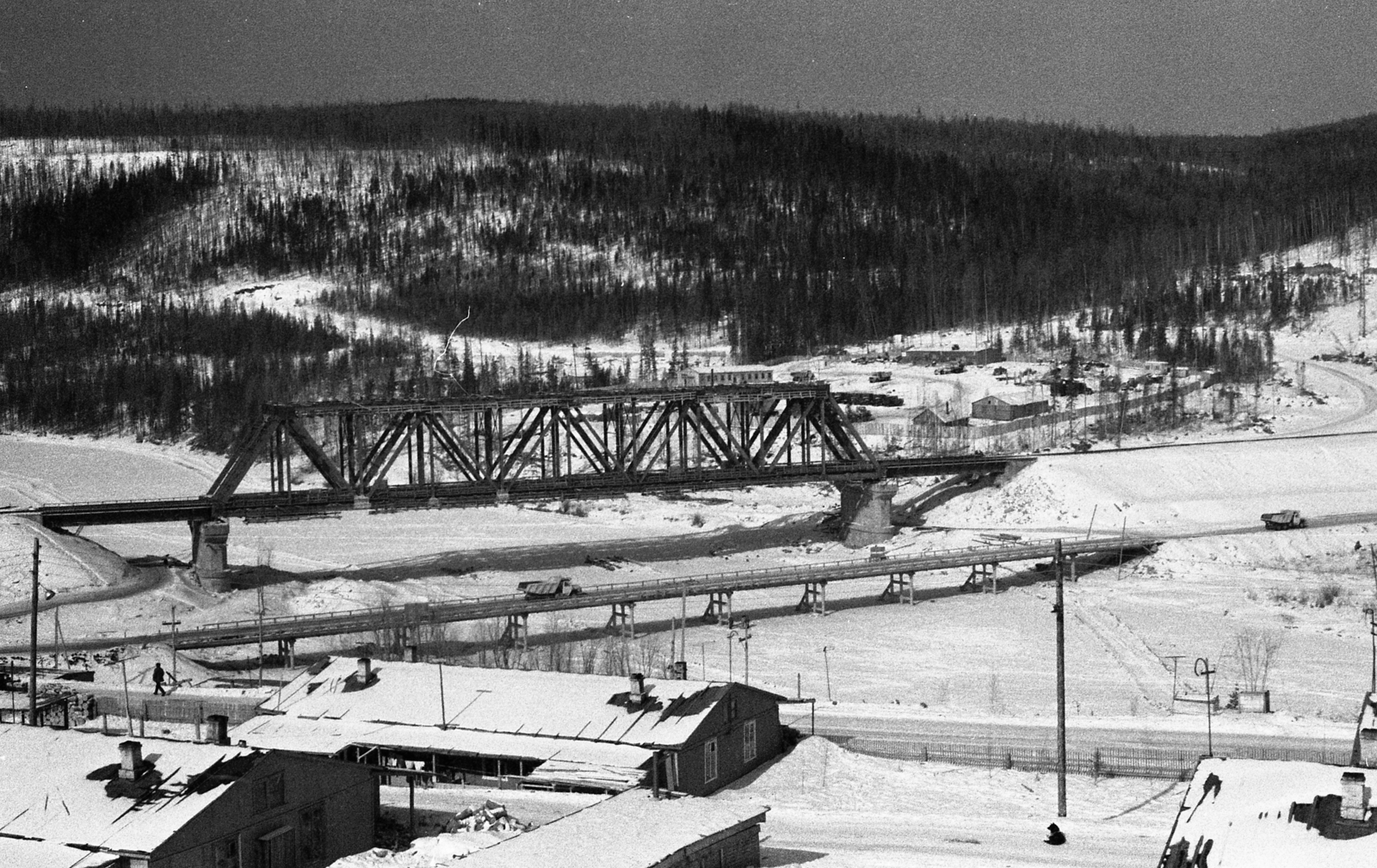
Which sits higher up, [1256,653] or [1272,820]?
[1272,820]

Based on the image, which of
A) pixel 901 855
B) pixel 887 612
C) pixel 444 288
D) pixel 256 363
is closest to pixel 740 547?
pixel 887 612

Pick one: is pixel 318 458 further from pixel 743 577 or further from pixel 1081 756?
pixel 1081 756

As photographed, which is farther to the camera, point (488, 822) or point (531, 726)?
point (531, 726)

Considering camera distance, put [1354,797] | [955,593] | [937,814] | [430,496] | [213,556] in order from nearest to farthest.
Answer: [1354,797], [937,814], [213,556], [955,593], [430,496]

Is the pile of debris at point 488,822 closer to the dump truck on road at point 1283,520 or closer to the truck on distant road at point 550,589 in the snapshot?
the truck on distant road at point 550,589

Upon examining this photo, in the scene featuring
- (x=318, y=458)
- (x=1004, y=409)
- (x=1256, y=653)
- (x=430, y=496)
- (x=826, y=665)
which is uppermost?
(x=318, y=458)

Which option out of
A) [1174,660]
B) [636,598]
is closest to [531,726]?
[636,598]
